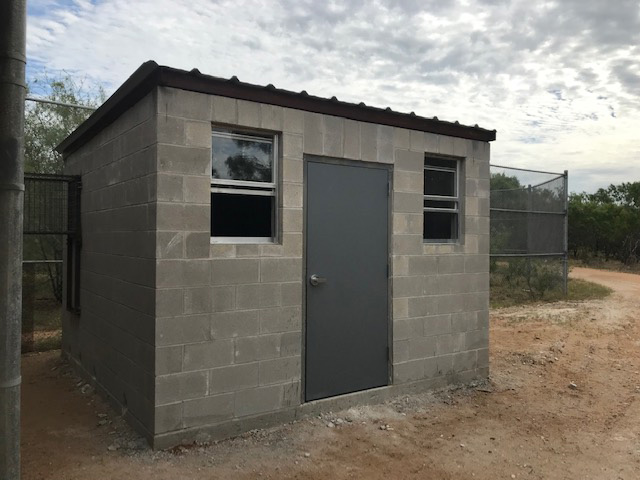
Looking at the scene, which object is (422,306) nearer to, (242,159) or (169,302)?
(242,159)

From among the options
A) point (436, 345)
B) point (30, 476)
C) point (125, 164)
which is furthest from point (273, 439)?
point (125, 164)

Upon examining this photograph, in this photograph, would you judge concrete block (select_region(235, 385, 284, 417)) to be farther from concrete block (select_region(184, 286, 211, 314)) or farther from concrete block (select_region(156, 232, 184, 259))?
concrete block (select_region(156, 232, 184, 259))

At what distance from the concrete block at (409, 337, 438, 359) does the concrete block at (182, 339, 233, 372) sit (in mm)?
2170

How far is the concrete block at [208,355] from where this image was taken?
4291mm

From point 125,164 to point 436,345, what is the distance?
3.93 m

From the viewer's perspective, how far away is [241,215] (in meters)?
4.67

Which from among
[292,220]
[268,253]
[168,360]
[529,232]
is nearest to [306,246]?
[292,220]

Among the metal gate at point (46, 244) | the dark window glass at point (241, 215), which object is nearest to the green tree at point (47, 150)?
the metal gate at point (46, 244)

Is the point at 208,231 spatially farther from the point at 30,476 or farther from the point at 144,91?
the point at 30,476

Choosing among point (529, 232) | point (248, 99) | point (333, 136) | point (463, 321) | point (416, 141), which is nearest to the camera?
point (248, 99)

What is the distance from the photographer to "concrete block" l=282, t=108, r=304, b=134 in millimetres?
4773

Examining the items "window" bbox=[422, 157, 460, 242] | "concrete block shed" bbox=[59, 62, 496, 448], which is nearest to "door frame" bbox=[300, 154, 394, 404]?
"concrete block shed" bbox=[59, 62, 496, 448]

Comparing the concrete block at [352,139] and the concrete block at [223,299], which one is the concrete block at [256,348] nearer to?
the concrete block at [223,299]

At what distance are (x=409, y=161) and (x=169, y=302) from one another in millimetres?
3039
